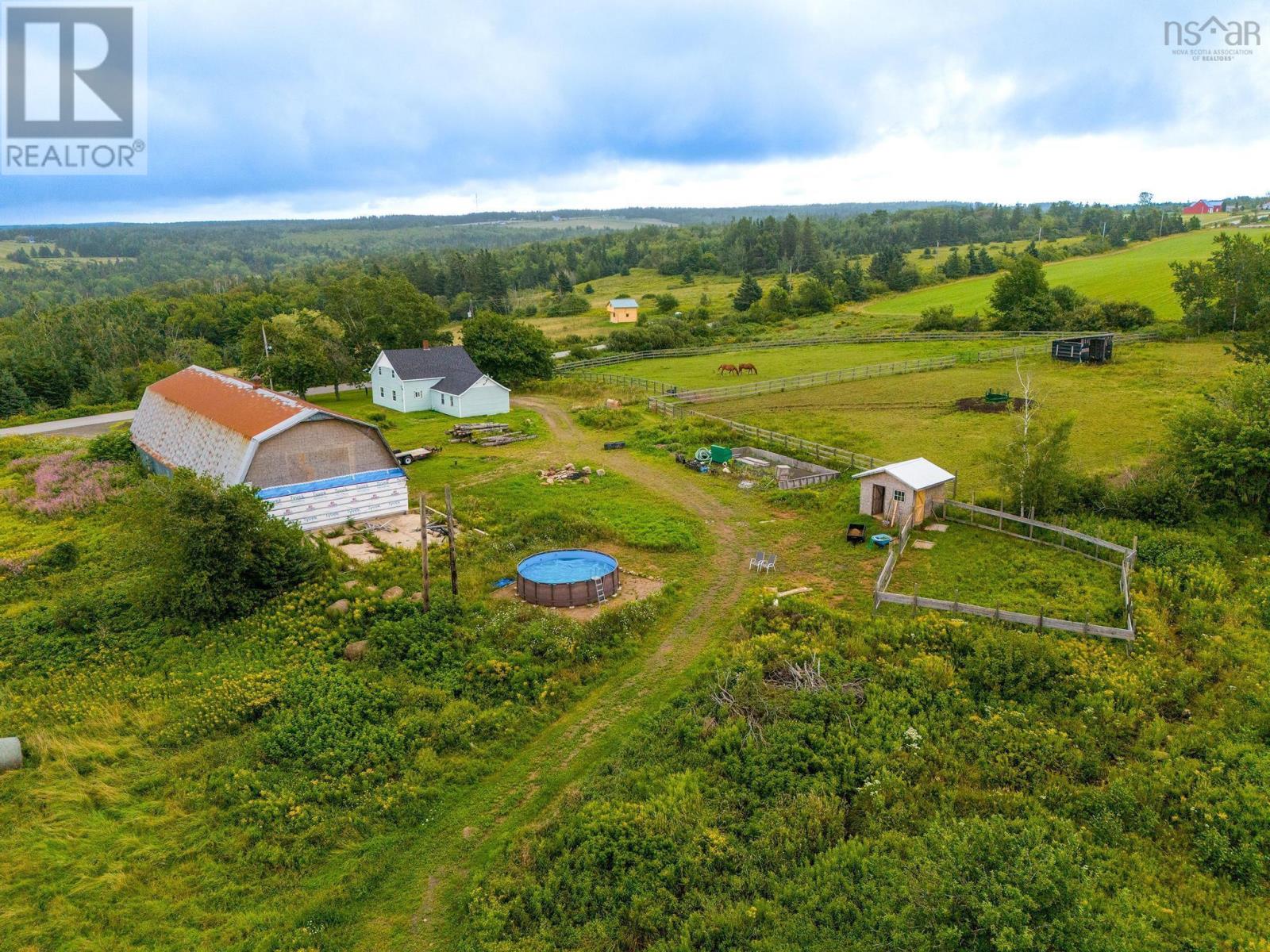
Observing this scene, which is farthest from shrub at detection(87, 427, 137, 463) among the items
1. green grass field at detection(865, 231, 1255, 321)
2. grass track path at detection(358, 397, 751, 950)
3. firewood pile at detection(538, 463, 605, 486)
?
green grass field at detection(865, 231, 1255, 321)

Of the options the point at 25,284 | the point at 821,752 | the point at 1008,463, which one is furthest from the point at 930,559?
the point at 25,284

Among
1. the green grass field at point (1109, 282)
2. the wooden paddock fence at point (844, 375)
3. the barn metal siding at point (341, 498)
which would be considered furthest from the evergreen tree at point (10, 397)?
the green grass field at point (1109, 282)

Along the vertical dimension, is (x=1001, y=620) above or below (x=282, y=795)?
above

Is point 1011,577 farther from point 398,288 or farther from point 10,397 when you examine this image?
point 10,397

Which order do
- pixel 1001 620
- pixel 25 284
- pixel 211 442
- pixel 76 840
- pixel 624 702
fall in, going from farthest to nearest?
1. pixel 25 284
2. pixel 211 442
3. pixel 1001 620
4. pixel 624 702
5. pixel 76 840

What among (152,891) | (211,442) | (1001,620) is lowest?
(152,891)

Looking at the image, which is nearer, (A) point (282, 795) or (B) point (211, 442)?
(A) point (282, 795)

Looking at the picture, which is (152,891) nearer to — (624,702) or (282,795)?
(282,795)

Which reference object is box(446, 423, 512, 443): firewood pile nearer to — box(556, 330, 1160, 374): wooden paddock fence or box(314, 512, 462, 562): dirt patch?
box(314, 512, 462, 562): dirt patch
